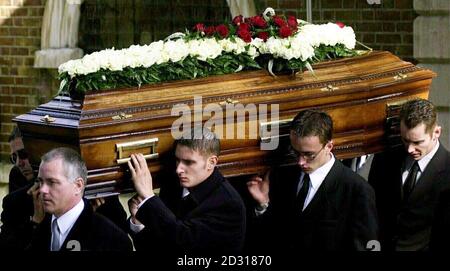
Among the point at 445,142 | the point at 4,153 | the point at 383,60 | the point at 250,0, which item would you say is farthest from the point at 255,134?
the point at 4,153

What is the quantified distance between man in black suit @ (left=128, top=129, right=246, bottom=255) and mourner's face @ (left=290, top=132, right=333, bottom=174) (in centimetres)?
36

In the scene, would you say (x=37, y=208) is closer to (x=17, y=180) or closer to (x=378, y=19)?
(x=17, y=180)

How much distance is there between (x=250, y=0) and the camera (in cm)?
1042

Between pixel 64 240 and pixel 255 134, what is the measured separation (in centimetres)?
135

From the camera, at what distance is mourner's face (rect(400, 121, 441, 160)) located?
6.17m

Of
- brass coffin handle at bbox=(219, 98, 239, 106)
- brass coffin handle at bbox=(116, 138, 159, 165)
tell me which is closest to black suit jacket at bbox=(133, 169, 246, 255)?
brass coffin handle at bbox=(116, 138, 159, 165)

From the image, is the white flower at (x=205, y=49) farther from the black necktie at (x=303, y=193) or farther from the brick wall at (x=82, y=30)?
the brick wall at (x=82, y=30)

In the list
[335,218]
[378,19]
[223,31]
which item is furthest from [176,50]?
[378,19]

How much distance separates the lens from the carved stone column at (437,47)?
31.0ft

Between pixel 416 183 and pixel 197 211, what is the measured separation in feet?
3.74

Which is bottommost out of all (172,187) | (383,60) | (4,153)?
(4,153)

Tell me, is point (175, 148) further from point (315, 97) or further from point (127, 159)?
point (315, 97)

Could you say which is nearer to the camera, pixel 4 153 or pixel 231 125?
pixel 231 125

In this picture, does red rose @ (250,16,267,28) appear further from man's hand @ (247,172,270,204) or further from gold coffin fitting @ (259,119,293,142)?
man's hand @ (247,172,270,204)
